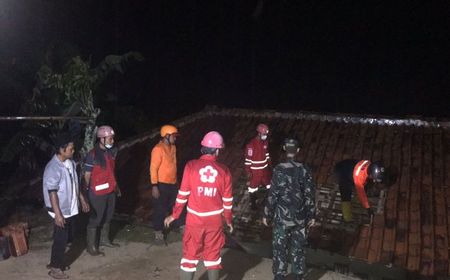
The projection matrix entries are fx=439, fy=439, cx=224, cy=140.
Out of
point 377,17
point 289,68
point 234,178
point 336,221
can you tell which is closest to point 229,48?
point 289,68

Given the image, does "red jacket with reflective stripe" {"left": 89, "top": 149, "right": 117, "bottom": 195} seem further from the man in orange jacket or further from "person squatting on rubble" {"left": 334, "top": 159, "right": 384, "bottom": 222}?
"person squatting on rubble" {"left": 334, "top": 159, "right": 384, "bottom": 222}

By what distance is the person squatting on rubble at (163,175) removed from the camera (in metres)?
6.55

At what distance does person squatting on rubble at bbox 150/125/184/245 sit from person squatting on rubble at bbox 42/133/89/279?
1.22m

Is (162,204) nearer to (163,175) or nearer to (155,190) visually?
(155,190)

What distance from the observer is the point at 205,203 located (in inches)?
193

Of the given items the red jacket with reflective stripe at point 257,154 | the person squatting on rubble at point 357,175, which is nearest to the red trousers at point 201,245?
the person squatting on rubble at point 357,175

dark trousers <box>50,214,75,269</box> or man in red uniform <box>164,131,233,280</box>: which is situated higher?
man in red uniform <box>164,131,233,280</box>

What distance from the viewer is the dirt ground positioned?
19.0 feet

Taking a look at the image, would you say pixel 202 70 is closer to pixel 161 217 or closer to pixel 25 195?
pixel 25 195

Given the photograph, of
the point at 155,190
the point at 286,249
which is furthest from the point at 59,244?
the point at 286,249

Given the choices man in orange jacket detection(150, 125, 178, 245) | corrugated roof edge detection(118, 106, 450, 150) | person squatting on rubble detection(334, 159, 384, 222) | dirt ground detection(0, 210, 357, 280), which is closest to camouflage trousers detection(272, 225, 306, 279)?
dirt ground detection(0, 210, 357, 280)

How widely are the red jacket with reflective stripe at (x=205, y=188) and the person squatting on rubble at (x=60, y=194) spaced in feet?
5.26

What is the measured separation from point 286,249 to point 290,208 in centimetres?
55

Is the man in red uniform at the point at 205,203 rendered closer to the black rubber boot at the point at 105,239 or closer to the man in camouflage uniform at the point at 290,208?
the man in camouflage uniform at the point at 290,208
